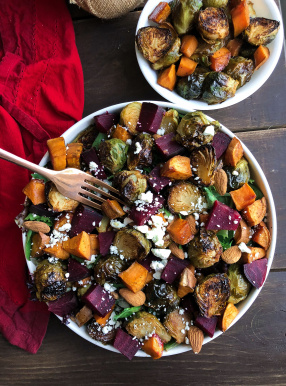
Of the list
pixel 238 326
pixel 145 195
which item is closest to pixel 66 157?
pixel 145 195

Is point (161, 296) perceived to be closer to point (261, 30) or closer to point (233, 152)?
point (233, 152)

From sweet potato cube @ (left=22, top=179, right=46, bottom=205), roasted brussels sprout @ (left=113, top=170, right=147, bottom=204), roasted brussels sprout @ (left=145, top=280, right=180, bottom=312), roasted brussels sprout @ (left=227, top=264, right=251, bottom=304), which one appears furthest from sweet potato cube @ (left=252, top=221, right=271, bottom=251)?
sweet potato cube @ (left=22, top=179, right=46, bottom=205)

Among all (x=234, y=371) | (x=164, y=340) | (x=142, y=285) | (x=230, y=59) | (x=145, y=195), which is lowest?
(x=234, y=371)

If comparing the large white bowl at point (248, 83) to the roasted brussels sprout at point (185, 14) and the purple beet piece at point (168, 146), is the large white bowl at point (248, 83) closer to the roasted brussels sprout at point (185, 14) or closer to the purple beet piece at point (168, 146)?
the roasted brussels sprout at point (185, 14)

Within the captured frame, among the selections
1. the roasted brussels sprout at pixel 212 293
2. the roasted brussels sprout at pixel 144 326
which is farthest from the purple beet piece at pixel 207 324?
the roasted brussels sprout at pixel 144 326

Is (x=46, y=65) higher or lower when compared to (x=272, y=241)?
higher

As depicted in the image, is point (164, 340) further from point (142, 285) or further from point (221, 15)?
point (221, 15)
